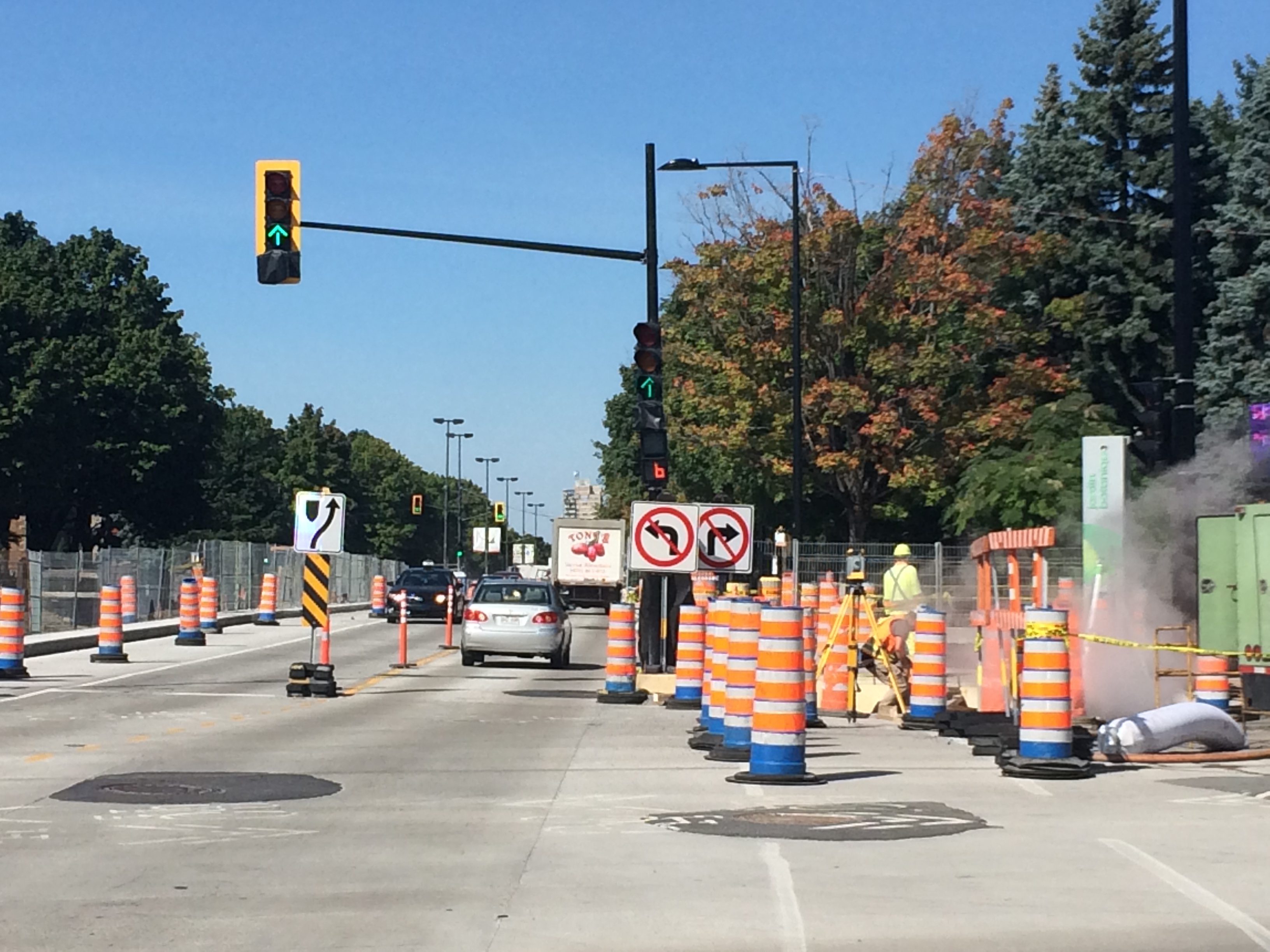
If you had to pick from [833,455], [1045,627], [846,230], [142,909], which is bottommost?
[142,909]

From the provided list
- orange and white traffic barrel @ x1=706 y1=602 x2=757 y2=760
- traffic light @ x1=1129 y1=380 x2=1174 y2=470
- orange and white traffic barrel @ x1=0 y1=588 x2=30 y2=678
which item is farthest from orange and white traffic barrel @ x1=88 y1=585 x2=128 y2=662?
traffic light @ x1=1129 y1=380 x2=1174 y2=470

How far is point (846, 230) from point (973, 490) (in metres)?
8.54

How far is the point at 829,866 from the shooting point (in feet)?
31.5

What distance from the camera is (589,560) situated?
57.8m

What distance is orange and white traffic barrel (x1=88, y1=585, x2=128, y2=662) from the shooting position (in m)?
29.3

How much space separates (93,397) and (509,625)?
44862 mm

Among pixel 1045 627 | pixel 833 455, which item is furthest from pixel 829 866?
pixel 833 455

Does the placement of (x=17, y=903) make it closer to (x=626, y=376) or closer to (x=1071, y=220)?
(x=1071, y=220)

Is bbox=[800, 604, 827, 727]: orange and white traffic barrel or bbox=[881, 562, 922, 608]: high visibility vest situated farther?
bbox=[881, 562, 922, 608]: high visibility vest

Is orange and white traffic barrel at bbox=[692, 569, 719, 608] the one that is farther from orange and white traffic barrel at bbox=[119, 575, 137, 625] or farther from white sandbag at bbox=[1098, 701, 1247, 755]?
white sandbag at bbox=[1098, 701, 1247, 755]

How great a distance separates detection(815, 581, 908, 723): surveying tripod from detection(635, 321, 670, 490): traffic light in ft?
15.8

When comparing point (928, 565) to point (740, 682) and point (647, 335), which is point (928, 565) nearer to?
point (647, 335)

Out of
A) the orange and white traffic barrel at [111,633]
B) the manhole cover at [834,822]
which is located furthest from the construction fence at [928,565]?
the orange and white traffic barrel at [111,633]

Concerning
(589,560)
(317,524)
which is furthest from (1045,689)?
(589,560)
